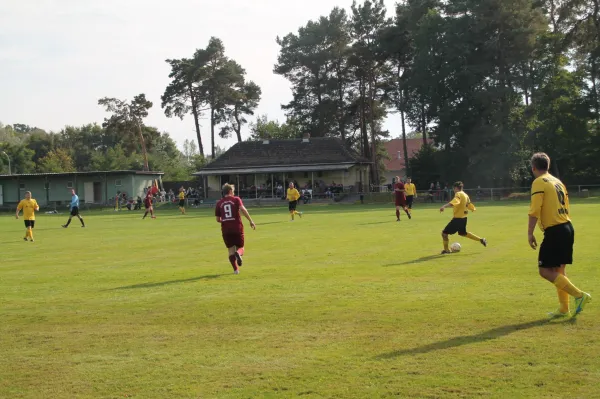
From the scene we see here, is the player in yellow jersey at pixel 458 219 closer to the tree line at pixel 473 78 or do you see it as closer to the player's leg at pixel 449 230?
the player's leg at pixel 449 230

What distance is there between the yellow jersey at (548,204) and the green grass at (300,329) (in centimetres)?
116

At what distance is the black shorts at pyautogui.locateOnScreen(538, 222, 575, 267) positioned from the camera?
775cm

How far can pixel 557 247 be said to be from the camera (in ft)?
25.5

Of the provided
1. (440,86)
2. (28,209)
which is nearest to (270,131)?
(440,86)

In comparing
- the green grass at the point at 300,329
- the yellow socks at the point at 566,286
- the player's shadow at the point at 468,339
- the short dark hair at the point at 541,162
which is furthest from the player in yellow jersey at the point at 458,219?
the player's shadow at the point at 468,339

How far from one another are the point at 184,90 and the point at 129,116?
303 inches

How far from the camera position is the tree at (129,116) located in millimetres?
78938

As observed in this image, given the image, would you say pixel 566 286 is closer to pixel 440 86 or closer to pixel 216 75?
pixel 440 86

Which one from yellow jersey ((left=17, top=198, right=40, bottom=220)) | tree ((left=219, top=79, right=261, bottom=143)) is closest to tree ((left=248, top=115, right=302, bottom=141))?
tree ((left=219, top=79, right=261, bottom=143))

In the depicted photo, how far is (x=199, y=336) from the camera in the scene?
7.54 meters

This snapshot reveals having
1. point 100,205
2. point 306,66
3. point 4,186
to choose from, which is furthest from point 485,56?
point 4,186

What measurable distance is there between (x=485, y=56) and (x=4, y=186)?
47250 mm

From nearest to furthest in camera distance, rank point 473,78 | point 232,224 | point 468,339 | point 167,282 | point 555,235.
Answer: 1. point 468,339
2. point 555,235
3. point 167,282
4. point 232,224
5. point 473,78

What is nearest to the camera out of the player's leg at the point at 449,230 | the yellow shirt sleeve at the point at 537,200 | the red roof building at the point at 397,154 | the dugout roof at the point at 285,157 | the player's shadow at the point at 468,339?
the player's shadow at the point at 468,339
